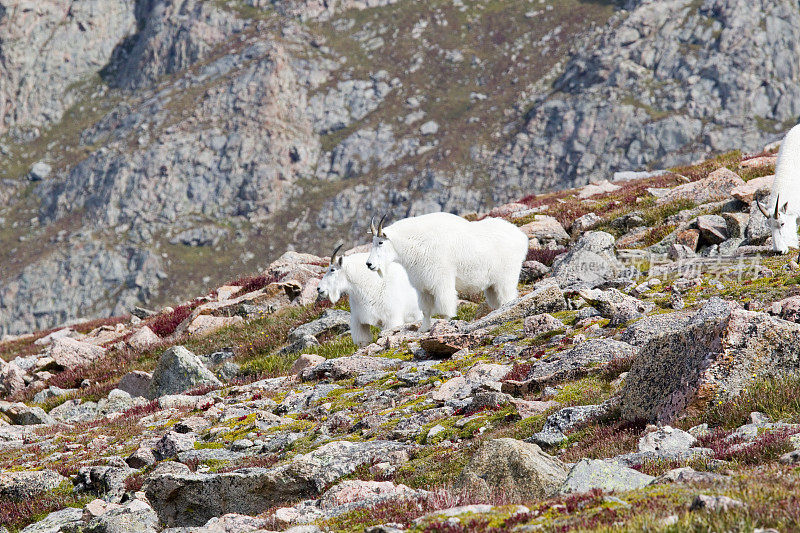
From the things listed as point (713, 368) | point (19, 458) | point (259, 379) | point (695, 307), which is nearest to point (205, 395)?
point (259, 379)

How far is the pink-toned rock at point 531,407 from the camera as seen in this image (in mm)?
8680

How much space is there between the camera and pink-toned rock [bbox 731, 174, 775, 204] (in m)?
21.1

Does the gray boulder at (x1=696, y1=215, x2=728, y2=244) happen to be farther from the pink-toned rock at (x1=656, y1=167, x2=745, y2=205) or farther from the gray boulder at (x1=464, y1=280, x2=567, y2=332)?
the gray boulder at (x1=464, y1=280, x2=567, y2=332)

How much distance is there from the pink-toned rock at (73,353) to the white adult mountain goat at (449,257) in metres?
12.0

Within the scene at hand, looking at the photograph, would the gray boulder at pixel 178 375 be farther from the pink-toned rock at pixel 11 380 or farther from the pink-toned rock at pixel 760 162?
the pink-toned rock at pixel 760 162

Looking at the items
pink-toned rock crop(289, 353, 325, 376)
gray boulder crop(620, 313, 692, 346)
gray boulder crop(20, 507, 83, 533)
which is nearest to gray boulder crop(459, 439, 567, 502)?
gray boulder crop(20, 507, 83, 533)

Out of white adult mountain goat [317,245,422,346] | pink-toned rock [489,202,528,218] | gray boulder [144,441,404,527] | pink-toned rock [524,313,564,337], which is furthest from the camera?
pink-toned rock [489,202,528,218]

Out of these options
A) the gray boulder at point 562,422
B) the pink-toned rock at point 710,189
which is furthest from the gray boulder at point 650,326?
the pink-toned rock at point 710,189

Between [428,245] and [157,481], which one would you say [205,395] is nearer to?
[428,245]

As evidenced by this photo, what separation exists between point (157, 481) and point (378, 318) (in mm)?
10128

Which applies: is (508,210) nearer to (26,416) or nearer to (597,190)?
(597,190)

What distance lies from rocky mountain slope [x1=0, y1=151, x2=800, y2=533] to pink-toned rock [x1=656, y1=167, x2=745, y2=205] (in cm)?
275

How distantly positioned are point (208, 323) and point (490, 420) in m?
17.4

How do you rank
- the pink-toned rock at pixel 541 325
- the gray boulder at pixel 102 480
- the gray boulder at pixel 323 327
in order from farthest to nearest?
1. the gray boulder at pixel 323 327
2. the pink-toned rock at pixel 541 325
3. the gray boulder at pixel 102 480
